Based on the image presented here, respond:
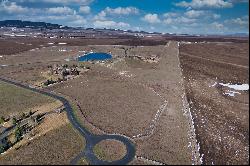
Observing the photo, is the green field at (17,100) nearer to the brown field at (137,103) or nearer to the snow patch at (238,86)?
the brown field at (137,103)

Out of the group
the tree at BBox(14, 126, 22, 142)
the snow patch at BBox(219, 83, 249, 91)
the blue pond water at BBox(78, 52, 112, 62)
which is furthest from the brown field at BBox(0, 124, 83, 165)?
the blue pond water at BBox(78, 52, 112, 62)

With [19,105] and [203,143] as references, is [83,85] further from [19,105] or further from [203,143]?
[203,143]

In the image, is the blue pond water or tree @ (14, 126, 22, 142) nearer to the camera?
tree @ (14, 126, 22, 142)

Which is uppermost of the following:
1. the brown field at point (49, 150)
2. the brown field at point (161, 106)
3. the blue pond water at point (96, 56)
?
the blue pond water at point (96, 56)

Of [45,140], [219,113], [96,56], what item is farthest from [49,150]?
[96,56]

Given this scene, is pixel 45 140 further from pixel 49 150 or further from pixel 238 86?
pixel 238 86

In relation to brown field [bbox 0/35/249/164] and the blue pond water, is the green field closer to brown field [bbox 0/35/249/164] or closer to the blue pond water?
brown field [bbox 0/35/249/164]

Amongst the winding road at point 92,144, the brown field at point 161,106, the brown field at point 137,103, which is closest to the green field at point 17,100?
the brown field at point 161,106
